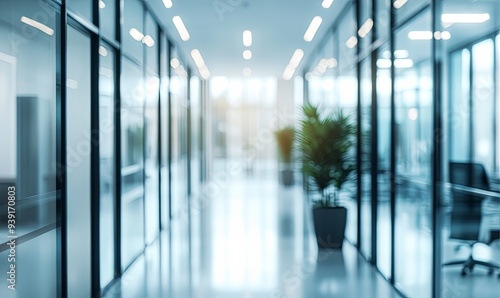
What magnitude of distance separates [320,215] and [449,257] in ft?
4.97

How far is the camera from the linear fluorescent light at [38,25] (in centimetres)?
272

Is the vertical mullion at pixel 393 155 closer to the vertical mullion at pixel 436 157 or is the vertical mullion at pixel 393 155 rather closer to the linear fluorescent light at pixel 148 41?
the vertical mullion at pixel 436 157

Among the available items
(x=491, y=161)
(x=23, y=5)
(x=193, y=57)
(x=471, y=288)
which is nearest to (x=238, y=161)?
(x=193, y=57)

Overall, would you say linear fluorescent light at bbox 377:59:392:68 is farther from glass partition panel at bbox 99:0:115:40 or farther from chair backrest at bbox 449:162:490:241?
glass partition panel at bbox 99:0:115:40

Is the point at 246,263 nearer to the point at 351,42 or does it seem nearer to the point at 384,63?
the point at 384,63

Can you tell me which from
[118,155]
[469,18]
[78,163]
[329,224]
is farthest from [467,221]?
[78,163]

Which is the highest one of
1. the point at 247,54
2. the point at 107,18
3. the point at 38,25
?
the point at 247,54

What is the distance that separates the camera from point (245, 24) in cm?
739

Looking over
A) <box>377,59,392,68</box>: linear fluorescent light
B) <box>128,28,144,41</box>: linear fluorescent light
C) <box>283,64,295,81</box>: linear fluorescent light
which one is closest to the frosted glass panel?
<box>128,28,144,41</box>: linear fluorescent light

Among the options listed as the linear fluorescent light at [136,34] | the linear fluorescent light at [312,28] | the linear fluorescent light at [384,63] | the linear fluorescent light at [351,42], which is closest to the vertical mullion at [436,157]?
the linear fluorescent light at [384,63]

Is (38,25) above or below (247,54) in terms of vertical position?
below

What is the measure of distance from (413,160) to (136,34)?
4666 millimetres

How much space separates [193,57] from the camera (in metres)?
10.8

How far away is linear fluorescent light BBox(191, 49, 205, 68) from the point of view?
1014 cm
